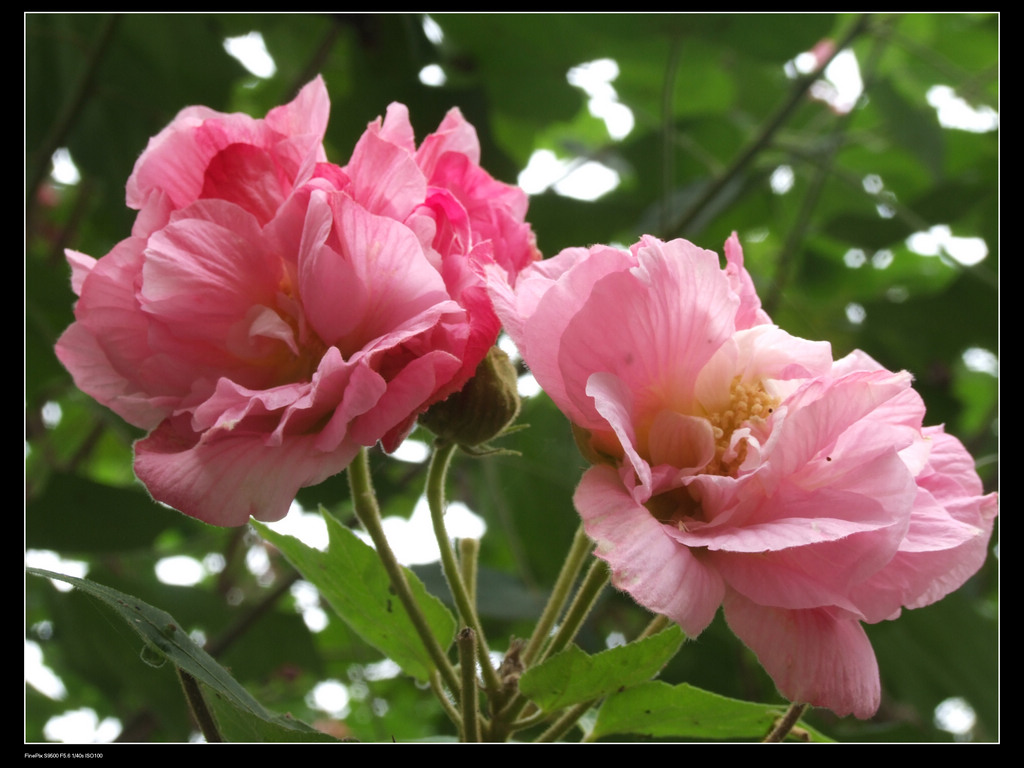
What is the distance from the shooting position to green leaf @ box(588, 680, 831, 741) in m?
0.60

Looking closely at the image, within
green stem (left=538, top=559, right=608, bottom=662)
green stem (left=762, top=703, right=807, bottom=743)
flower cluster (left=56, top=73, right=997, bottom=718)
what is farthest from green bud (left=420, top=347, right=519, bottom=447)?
green stem (left=762, top=703, right=807, bottom=743)

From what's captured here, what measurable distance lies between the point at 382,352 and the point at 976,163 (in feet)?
5.18

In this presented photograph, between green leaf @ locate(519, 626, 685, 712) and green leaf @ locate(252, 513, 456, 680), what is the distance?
139mm

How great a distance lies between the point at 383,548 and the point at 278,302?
0.57ft

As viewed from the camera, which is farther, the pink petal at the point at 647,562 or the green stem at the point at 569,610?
the green stem at the point at 569,610

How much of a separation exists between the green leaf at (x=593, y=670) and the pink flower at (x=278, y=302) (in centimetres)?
16

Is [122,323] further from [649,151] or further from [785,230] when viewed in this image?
[785,230]

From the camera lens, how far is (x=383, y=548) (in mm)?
598

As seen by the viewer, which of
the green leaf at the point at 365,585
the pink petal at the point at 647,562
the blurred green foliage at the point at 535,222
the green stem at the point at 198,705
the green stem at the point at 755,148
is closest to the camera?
the pink petal at the point at 647,562

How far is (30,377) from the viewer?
1123 millimetres

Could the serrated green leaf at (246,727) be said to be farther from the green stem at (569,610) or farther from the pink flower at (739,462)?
the pink flower at (739,462)

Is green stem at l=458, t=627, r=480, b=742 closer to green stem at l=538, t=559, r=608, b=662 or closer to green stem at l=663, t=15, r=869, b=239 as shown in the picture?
green stem at l=538, t=559, r=608, b=662

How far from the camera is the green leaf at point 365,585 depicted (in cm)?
67

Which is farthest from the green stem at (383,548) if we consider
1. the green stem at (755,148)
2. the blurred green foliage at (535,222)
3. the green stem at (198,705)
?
the green stem at (755,148)
